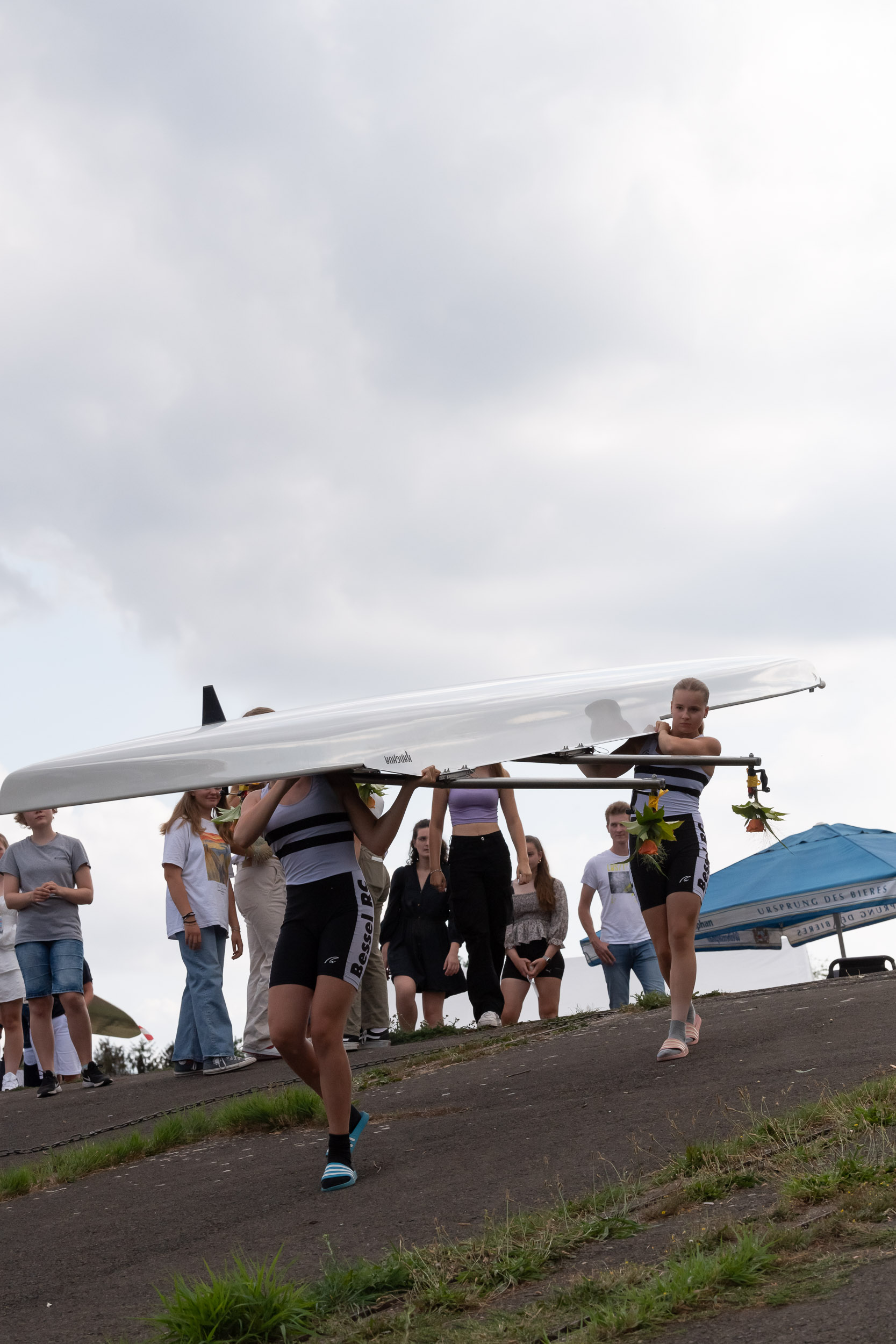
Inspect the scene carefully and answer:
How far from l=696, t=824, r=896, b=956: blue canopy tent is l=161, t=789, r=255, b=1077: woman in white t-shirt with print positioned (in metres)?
5.49

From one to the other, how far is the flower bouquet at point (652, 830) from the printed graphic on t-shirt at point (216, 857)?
3.41 metres

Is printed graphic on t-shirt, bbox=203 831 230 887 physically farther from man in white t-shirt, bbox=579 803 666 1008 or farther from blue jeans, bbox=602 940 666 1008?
blue jeans, bbox=602 940 666 1008

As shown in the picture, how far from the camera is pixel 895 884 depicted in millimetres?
12758

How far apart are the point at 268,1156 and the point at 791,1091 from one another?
7.61ft

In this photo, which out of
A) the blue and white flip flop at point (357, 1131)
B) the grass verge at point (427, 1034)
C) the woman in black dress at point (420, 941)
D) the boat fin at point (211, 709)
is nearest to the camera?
the blue and white flip flop at point (357, 1131)

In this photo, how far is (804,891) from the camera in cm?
1283

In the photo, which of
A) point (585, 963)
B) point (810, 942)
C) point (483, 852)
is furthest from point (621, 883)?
point (585, 963)

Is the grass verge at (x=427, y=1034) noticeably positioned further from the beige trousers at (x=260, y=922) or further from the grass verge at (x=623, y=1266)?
the grass verge at (x=623, y=1266)

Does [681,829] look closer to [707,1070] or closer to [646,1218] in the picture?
[707,1070]

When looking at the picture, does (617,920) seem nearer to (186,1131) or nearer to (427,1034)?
(427,1034)

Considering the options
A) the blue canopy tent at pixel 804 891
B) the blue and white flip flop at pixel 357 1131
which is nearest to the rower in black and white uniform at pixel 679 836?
the blue and white flip flop at pixel 357 1131

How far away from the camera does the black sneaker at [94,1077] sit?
9.22 m

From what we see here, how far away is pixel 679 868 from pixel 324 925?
2051 millimetres

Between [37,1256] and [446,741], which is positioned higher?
[446,741]
